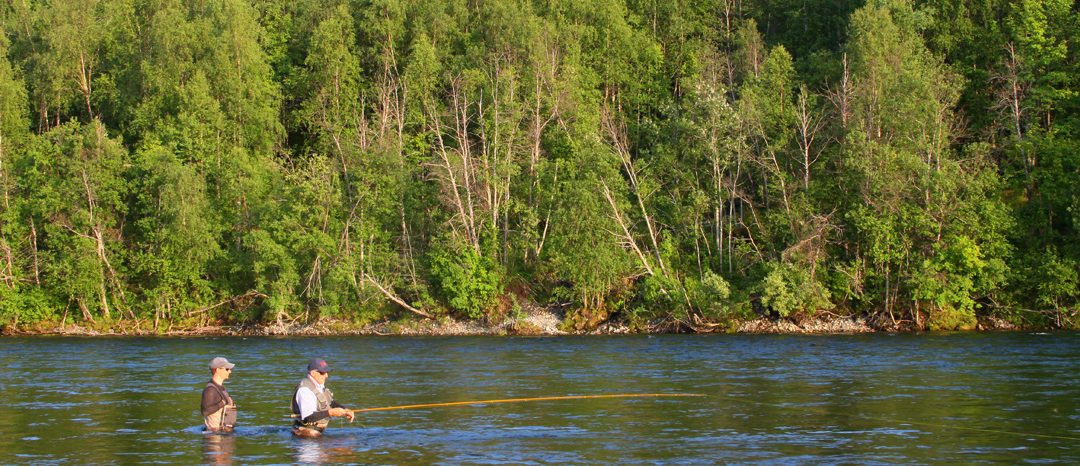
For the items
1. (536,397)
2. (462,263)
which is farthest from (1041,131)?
(536,397)

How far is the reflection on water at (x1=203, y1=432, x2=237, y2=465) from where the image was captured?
18.1m

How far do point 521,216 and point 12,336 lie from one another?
24.5m

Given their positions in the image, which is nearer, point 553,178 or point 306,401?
point 306,401

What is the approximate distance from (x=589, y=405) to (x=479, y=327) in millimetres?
29326

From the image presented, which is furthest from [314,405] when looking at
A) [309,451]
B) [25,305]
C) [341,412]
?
[25,305]

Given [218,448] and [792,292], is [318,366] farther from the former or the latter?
[792,292]

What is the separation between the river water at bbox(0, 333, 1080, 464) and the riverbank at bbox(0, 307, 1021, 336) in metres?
7.44

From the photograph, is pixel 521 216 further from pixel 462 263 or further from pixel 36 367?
pixel 36 367

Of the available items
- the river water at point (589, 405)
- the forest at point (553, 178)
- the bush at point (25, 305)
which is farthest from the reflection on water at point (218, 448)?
the bush at point (25, 305)

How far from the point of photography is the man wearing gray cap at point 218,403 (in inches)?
773

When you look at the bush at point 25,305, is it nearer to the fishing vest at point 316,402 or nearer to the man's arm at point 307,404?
the fishing vest at point 316,402

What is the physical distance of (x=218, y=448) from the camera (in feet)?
63.3

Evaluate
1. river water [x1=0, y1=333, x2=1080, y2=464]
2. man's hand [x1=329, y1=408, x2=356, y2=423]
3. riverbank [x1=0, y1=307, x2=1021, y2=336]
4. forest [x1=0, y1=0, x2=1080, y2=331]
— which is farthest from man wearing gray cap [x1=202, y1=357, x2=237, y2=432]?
forest [x1=0, y1=0, x2=1080, y2=331]

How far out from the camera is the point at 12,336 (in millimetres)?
53781
